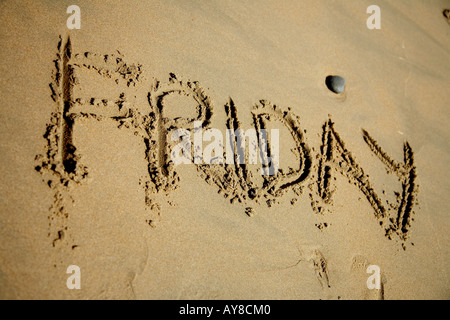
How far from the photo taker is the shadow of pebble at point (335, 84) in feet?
8.04

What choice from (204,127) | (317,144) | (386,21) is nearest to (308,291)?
(317,144)

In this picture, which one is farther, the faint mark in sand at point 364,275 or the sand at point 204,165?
the faint mark in sand at point 364,275

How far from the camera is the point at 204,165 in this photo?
6.09ft

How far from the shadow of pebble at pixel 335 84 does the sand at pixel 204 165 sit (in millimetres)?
55

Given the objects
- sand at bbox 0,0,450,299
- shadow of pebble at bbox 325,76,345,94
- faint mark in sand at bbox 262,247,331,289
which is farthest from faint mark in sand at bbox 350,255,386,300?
shadow of pebble at bbox 325,76,345,94

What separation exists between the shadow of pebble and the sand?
55 millimetres

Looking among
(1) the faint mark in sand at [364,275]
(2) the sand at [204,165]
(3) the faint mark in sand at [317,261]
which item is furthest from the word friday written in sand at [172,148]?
(1) the faint mark in sand at [364,275]

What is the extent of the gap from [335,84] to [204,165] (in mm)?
1452

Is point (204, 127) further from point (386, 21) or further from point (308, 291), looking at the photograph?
point (386, 21)

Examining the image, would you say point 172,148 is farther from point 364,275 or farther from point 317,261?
point 364,275

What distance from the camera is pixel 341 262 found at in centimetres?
188

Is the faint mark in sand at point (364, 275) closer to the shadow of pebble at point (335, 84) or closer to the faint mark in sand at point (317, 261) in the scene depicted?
the faint mark in sand at point (317, 261)

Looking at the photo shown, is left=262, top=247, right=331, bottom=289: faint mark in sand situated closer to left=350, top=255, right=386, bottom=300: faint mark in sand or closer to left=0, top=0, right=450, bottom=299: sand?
left=0, top=0, right=450, bottom=299: sand
